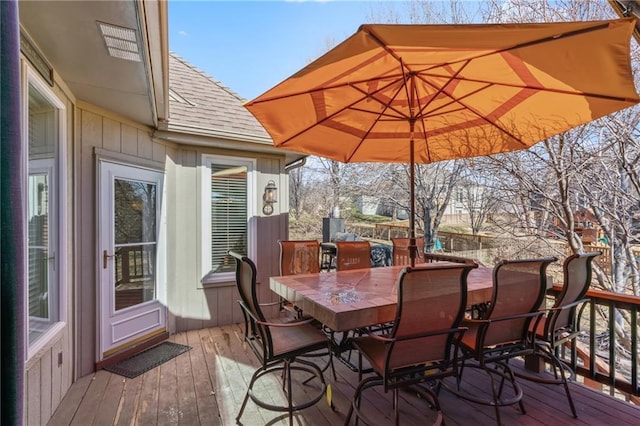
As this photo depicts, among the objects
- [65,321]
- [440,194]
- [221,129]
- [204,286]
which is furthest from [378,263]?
[65,321]

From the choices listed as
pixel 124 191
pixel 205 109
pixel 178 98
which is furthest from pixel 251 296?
pixel 178 98

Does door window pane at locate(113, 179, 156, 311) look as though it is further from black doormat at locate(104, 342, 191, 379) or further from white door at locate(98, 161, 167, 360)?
black doormat at locate(104, 342, 191, 379)

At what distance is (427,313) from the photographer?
2.04m

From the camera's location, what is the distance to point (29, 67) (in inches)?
87.0

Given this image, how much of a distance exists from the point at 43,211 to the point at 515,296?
3694mm

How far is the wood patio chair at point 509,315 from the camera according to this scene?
7.46ft

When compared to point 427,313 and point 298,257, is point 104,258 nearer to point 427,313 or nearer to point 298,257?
point 298,257

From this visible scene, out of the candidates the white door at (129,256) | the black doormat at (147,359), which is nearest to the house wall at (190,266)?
the white door at (129,256)

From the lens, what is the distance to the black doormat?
3387 mm

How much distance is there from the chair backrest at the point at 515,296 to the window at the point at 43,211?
319 centimetres

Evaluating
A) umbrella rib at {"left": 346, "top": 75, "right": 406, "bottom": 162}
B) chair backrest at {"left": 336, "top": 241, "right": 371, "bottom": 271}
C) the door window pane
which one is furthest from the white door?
umbrella rib at {"left": 346, "top": 75, "right": 406, "bottom": 162}

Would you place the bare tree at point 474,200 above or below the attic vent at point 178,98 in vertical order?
below

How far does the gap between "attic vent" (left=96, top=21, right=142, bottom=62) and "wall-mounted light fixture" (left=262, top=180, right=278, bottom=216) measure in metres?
2.76

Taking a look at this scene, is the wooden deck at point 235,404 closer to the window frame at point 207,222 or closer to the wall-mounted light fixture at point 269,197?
the window frame at point 207,222
